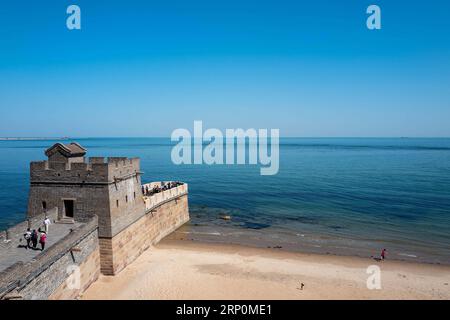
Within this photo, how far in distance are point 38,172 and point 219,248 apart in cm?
1526

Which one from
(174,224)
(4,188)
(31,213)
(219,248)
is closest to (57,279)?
(31,213)

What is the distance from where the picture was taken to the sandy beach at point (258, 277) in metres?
20.6

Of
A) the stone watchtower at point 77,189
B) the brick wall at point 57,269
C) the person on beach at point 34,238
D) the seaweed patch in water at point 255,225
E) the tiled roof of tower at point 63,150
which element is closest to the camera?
the brick wall at point 57,269

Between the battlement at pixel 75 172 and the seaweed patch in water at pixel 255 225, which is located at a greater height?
the battlement at pixel 75 172

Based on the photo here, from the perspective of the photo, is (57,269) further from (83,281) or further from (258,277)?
(258,277)

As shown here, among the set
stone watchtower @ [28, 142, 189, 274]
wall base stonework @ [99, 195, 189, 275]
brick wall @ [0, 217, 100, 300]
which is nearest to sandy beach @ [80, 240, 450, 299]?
wall base stonework @ [99, 195, 189, 275]

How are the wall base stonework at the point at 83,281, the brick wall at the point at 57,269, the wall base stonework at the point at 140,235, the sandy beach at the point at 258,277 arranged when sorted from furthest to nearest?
the wall base stonework at the point at 140,235 → the sandy beach at the point at 258,277 → the wall base stonework at the point at 83,281 → the brick wall at the point at 57,269

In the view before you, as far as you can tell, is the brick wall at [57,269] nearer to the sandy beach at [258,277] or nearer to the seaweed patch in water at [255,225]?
the sandy beach at [258,277]

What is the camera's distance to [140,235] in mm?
26266

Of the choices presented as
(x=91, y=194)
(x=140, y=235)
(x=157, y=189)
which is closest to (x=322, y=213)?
(x=157, y=189)

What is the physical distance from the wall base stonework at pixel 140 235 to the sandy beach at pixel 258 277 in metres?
0.63

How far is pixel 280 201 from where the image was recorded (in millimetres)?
51844

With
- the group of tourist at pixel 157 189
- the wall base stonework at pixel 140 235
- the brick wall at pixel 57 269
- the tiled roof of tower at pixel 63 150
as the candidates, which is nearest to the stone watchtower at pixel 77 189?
the tiled roof of tower at pixel 63 150
